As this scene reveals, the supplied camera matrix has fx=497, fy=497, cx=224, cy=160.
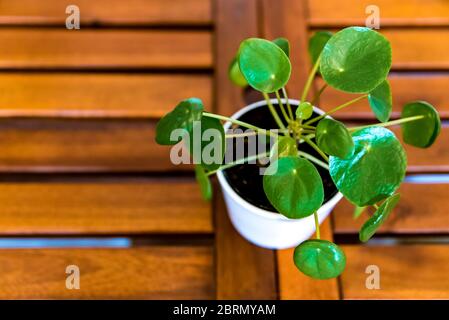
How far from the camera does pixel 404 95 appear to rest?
36.4 inches

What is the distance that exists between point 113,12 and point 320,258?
0.69m

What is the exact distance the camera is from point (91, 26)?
0.99 meters

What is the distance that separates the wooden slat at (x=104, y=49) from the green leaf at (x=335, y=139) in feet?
1.44

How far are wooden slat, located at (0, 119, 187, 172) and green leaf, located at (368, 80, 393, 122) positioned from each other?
13.8 inches

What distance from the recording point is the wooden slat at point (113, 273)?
0.75 m

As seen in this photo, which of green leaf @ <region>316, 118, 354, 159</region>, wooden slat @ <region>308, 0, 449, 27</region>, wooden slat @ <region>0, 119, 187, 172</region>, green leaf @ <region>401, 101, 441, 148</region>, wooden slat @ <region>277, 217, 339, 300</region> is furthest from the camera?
wooden slat @ <region>308, 0, 449, 27</region>

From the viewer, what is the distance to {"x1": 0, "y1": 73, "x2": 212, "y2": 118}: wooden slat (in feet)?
2.94

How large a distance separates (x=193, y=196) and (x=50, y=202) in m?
0.24

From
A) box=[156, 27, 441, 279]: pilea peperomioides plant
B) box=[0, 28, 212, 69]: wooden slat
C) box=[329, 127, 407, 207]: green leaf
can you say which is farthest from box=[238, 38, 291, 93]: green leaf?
box=[0, 28, 212, 69]: wooden slat

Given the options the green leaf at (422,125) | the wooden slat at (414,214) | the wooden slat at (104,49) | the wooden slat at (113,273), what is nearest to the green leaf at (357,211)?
the wooden slat at (414,214)

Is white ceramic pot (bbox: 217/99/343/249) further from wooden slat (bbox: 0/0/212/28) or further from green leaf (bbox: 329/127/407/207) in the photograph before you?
wooden slat (bbox: 0/0/212/28)

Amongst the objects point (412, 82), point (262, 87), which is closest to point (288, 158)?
point (262, 87)

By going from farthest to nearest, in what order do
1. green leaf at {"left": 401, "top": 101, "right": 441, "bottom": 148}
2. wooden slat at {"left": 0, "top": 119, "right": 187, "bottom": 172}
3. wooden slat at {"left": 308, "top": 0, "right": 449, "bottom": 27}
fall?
1. wooden slat at {"left": 308, "top": 0, "right": 449, "bottom": 27}
2. wooden slat at {"left": 0, "top": 119, "right": 187, "bottom": 172}
3. green leaf at {"left": 401, "top": 101, "right": 441, "bottom": 148}
